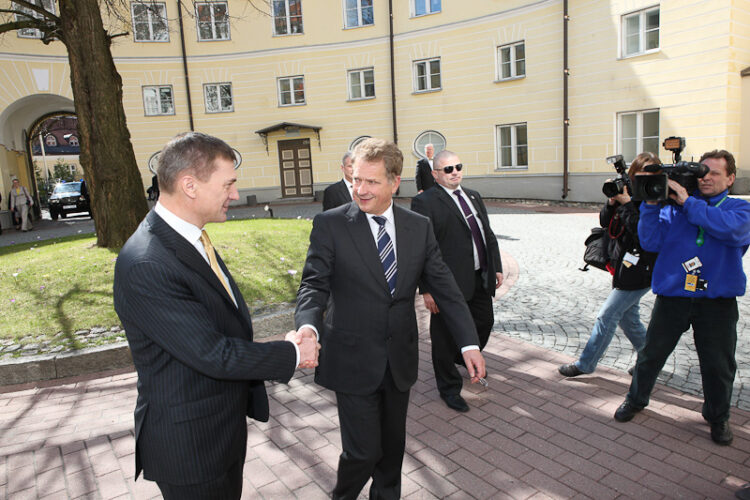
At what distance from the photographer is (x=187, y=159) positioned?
1987 millimetres

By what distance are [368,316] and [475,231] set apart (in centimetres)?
210

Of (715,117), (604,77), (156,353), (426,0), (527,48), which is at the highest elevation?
(426,0)

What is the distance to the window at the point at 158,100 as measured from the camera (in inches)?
931

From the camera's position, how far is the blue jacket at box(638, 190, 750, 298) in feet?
11.1

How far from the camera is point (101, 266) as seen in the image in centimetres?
782

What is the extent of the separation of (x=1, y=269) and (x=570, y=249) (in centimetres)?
994

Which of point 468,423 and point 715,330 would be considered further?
point 468,423

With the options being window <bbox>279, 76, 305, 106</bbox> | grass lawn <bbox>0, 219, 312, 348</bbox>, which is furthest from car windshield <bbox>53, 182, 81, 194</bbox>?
grass lawn <bbox>0, 219, 312, 348</bbox>

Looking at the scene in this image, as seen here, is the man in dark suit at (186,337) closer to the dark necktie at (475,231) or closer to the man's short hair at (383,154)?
the man's short hair at (383,154)

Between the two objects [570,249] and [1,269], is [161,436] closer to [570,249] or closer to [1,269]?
[1,269]

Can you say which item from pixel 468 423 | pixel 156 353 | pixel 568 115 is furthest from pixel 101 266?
pixel 568 115

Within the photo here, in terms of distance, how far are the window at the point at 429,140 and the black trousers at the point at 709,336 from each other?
62.4 ft

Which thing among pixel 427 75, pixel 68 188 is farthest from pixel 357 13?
pixel 68 188

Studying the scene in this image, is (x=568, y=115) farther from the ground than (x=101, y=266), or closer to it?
farther from the ground
